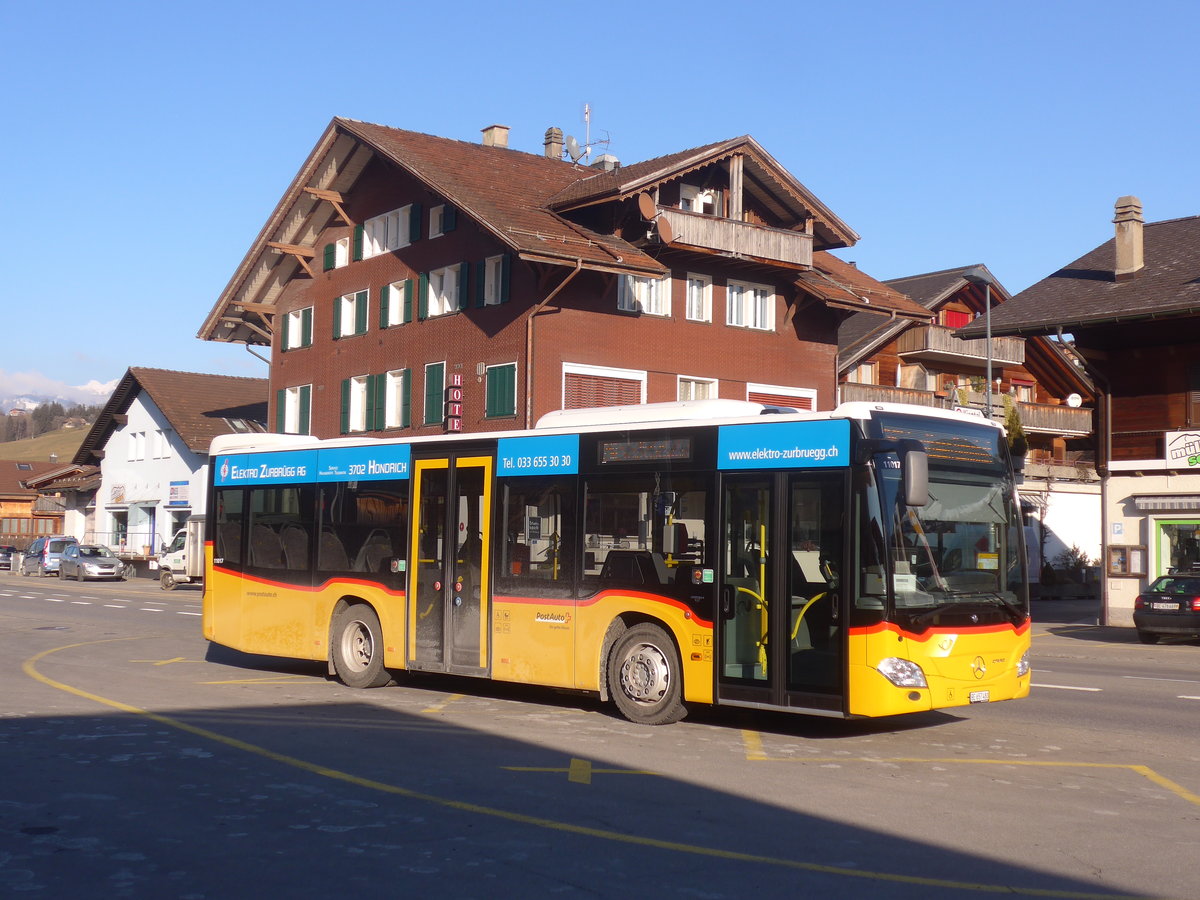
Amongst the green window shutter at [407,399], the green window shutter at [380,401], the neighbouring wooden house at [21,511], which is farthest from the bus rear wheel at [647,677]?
the neighbouring wooden house at [21,511]

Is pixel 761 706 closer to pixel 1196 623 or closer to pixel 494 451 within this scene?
pixel 494 451

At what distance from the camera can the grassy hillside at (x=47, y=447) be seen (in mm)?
163375

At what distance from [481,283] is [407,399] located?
16.0 feet

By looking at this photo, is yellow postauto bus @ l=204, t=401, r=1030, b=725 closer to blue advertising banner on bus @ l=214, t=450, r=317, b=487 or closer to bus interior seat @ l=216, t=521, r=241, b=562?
blue advertising banner on bus @ l=214, t=450, r=317, b=487

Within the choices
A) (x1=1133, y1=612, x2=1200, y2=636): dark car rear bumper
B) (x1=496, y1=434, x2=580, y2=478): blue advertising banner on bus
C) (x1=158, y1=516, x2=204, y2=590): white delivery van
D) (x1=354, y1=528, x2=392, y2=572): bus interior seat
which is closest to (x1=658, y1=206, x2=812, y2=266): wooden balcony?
(x1=1133, y1=612, x2=1200, y2=636): dark car rear bumper

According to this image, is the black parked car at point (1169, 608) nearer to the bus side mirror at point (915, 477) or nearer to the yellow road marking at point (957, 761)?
the yellow road marking at point (957, 761)

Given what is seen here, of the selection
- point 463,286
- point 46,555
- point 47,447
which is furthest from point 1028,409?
point 47,447

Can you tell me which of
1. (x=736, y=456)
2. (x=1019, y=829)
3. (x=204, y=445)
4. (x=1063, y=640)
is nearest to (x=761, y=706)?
(x=736, y=456)

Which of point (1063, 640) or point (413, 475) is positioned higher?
point (413, 475)

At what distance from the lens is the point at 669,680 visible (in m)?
12.5

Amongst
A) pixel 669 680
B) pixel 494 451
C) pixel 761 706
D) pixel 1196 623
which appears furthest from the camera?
pixel 1196 623

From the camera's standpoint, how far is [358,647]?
15.8 meters

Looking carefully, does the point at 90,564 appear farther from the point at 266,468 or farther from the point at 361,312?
the point at 266,468

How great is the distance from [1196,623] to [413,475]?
17.8 m
